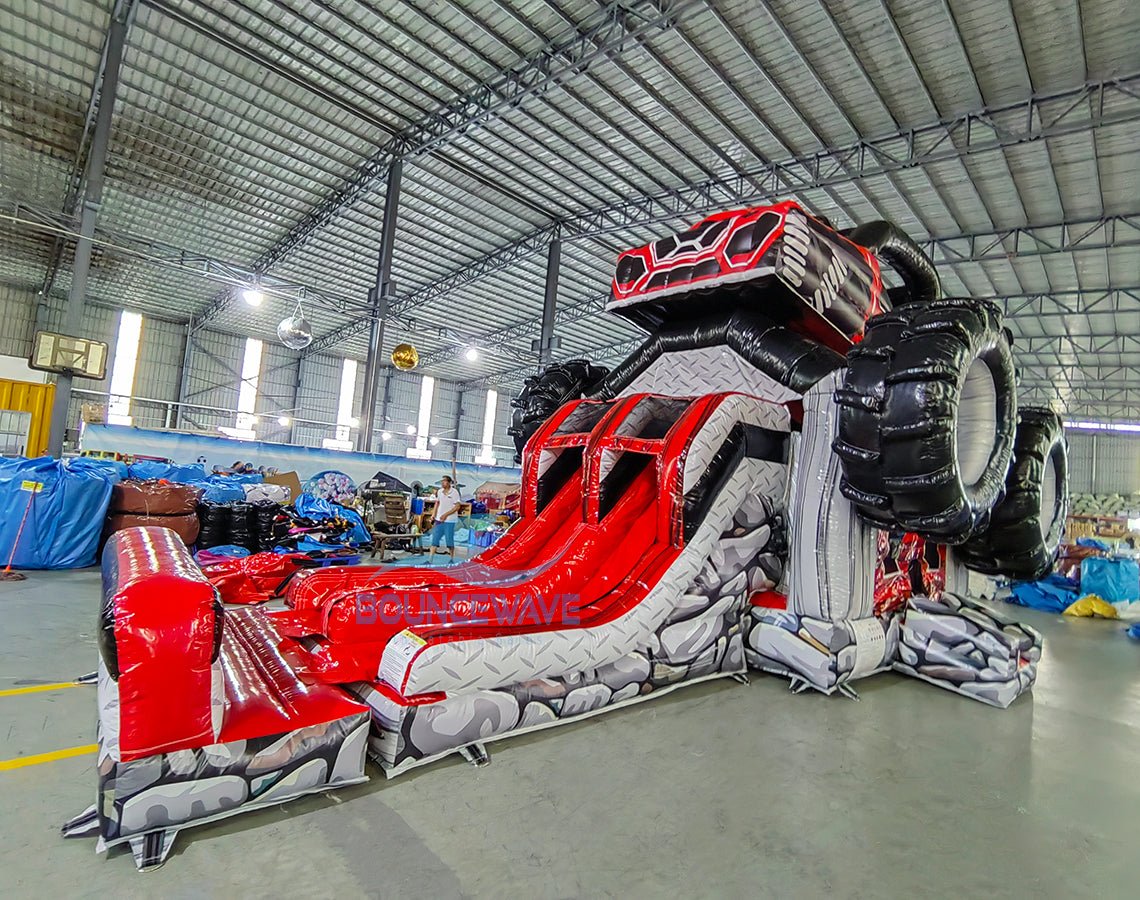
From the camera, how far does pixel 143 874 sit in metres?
1.64

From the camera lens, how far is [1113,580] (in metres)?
7.55

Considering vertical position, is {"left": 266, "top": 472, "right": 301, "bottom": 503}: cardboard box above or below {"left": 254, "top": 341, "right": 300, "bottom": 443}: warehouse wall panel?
below

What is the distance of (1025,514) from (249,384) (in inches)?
904

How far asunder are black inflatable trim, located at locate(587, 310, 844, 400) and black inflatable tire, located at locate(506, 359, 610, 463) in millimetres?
598

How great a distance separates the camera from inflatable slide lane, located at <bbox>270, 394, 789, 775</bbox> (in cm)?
245

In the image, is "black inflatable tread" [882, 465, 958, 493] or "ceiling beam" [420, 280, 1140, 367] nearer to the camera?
"black inflatable tread" [882, 465, 958, 493]

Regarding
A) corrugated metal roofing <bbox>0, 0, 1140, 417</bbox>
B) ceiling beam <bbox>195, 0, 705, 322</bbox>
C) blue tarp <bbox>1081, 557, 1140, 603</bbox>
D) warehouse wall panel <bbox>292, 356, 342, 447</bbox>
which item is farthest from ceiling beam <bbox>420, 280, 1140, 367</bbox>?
warehouse wall panel <bbox>292, 356, 342, 447</bbox>

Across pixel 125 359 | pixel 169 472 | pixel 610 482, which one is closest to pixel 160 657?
pixel 610 482

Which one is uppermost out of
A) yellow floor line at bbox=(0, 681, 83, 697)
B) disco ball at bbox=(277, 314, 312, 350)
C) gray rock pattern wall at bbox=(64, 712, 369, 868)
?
disco ball at bbox=(277, 314, 312, 350)

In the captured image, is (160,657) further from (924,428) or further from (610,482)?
(924,428)

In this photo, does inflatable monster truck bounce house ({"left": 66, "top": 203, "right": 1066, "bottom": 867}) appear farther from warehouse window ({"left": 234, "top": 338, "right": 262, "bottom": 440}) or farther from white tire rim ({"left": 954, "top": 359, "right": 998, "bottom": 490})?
warehouse window ({"left": 234, "top": 338, "right": 262, "bottom": 440})

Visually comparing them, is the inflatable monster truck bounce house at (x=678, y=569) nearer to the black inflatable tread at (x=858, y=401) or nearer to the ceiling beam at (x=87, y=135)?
the black inflatable tread at (x=858, y=401)

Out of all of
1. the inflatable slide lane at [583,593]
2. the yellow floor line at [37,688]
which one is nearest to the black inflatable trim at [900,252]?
the inflatable slide lane at [583,593]

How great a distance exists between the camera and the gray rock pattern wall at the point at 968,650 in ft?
12.1
